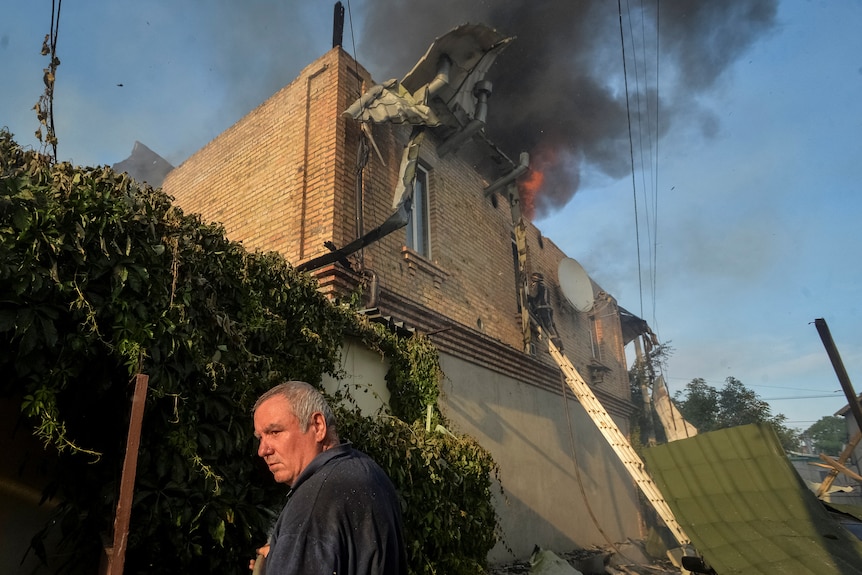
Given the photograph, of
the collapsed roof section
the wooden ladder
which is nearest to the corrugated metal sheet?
the wooden ladder

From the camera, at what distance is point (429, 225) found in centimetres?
900

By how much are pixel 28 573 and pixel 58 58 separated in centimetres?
340

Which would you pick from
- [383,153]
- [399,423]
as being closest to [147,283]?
[399,423]

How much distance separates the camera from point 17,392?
10.0 feet

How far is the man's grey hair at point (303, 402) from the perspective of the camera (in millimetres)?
1844

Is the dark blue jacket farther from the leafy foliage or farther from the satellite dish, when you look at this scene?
the satellite dish

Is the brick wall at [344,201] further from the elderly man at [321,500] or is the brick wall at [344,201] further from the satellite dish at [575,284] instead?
the elderly man at [321,500]

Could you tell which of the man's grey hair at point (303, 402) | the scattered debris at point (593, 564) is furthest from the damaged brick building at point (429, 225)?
the man's grey hair at point (303, 402)

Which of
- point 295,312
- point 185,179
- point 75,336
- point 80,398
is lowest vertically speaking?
point 80,398

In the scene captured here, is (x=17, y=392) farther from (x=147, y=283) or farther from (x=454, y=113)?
(x=454, y=113)

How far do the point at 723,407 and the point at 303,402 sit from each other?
2422cm

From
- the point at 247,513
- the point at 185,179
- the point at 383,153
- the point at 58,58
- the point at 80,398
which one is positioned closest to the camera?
the point at 80,398

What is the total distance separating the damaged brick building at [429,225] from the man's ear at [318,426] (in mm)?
4034

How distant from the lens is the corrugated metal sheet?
4434 mm
